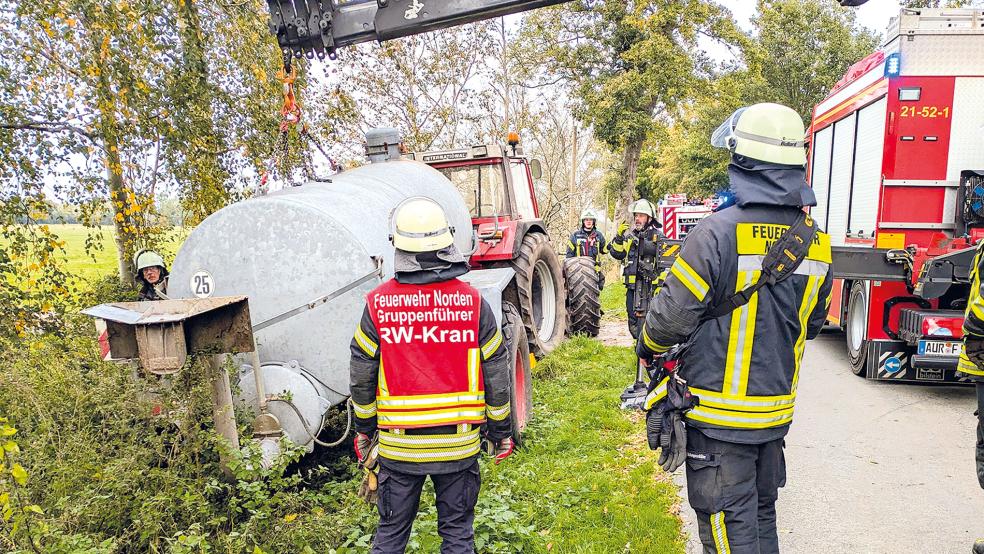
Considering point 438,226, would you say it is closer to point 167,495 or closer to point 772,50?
point 167,495

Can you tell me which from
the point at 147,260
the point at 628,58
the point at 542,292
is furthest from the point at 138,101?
the point at 628,58

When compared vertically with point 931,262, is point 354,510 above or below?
below

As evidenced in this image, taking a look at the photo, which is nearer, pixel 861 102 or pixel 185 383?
pixel 185 383

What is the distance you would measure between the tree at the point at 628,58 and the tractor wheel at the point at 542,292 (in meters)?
11.2

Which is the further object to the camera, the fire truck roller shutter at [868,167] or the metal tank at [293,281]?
the fire truck roller shutter at [868,167]

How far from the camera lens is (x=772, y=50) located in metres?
21.7

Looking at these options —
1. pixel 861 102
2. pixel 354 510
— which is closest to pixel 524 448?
pixel 354 510

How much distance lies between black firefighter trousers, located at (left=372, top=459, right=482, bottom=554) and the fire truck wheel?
5.44 m

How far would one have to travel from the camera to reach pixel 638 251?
6828mm

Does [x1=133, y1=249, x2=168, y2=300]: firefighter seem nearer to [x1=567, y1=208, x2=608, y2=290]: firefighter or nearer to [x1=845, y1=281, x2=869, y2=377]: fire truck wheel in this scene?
[x1=567, y1=208, x2=608, y2=290]: firefighter

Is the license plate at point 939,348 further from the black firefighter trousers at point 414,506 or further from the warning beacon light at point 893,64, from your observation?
the black firefighter trousers at point 414,506

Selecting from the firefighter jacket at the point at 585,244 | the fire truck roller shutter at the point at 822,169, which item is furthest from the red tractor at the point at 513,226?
the fire truck roller shutter at the point at 822,169

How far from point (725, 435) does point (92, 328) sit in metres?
4.95

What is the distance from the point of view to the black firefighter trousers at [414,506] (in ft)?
9.17
